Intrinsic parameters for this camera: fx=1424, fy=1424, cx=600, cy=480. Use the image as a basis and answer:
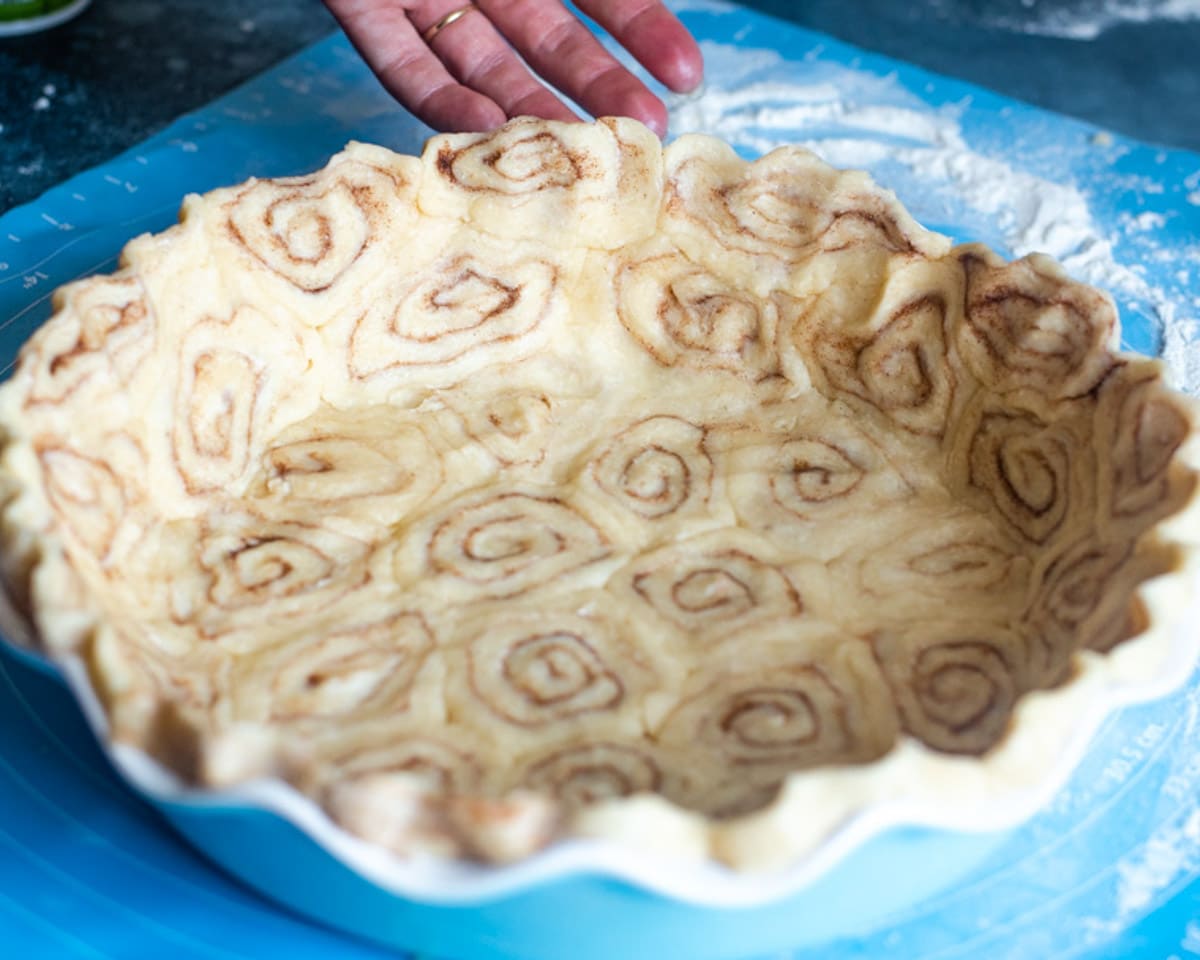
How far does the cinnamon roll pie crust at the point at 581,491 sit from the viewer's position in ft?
5.27

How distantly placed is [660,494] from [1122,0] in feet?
9.32

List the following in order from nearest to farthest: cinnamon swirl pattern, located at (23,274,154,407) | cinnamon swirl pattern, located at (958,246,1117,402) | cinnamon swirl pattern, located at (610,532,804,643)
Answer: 1. cinnamon swirl pattern, located at (23,274,154,407)
2. cinnamon swirl pattern, located at (610,532,804,643)
3. cinnamon swirl pattern, located at (958,246,1117,402)

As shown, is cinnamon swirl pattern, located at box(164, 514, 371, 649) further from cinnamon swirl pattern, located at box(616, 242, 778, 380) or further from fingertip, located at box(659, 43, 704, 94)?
fingertip, located at box(659, 43, 704, 94)

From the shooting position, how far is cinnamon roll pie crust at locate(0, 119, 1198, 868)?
1.61m

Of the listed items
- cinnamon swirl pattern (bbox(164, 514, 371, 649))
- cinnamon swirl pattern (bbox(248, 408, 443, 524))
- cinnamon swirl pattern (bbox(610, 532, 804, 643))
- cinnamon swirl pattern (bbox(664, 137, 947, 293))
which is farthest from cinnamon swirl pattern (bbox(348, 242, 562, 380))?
cinnamon swirl pattern (bbox(610, 532, 804, 643))

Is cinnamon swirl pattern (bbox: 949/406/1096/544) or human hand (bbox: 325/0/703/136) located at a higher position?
human hand (bbox: 325/0/703/136)

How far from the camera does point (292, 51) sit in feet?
11.4

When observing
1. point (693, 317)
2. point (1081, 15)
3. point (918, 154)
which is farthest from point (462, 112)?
point (1081, 15)

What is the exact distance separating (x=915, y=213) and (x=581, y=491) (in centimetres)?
123

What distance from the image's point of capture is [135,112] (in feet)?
10.6

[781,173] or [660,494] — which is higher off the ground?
[781,173]

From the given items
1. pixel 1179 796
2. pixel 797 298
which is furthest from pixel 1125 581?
pixel 797 298

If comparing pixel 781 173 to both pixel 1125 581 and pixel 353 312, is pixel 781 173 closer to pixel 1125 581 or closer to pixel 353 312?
pixel 353 312

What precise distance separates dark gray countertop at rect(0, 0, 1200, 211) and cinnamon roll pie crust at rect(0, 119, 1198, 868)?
3.74 feet
